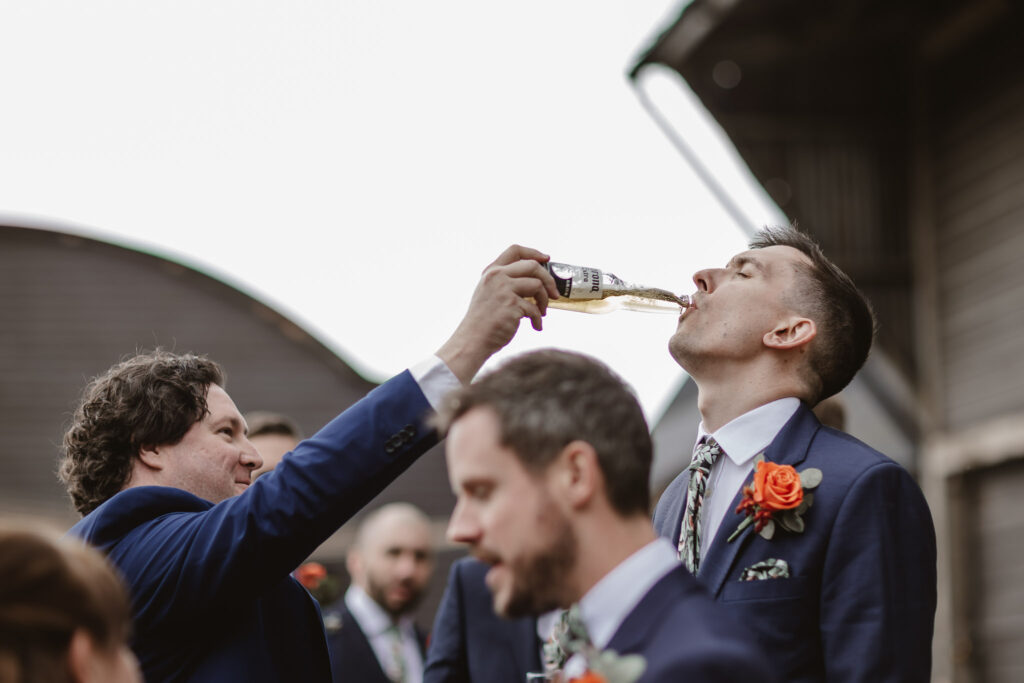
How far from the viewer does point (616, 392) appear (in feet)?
6.20

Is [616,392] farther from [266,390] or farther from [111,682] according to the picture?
[266,390]

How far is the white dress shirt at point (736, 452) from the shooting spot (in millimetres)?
2713

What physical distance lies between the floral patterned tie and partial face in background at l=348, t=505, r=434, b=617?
12.3ft

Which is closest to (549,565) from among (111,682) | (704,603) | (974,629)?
(704,603)

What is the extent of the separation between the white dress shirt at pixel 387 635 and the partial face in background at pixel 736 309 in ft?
11.9

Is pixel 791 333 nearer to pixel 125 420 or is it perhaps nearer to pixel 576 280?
pixel 576 280

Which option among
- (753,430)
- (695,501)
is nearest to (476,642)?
(695,501)

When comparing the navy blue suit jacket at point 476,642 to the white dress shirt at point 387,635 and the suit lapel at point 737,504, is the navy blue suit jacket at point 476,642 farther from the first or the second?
the white dress shirt at point 387,635

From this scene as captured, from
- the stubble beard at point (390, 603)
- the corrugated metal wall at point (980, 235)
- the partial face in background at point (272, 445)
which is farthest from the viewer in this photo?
the corrugated metal wall at point (980, 235)

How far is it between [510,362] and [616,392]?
0.20 meters

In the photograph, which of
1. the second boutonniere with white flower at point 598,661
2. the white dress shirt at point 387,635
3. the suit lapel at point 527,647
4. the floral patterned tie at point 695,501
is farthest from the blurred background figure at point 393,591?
the second boutonniere with white flower at point 598,661

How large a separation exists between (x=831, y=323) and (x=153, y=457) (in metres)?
1.82

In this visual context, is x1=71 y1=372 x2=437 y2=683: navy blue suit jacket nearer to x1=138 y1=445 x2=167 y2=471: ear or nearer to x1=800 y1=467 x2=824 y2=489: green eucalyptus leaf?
x1=138 y1=445 x2=167 y2=471: ear

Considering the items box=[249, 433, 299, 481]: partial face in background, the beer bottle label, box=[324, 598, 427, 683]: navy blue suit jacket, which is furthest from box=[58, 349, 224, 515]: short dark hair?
box=[324, 598, 427, 683]: navy blue suit jacket
